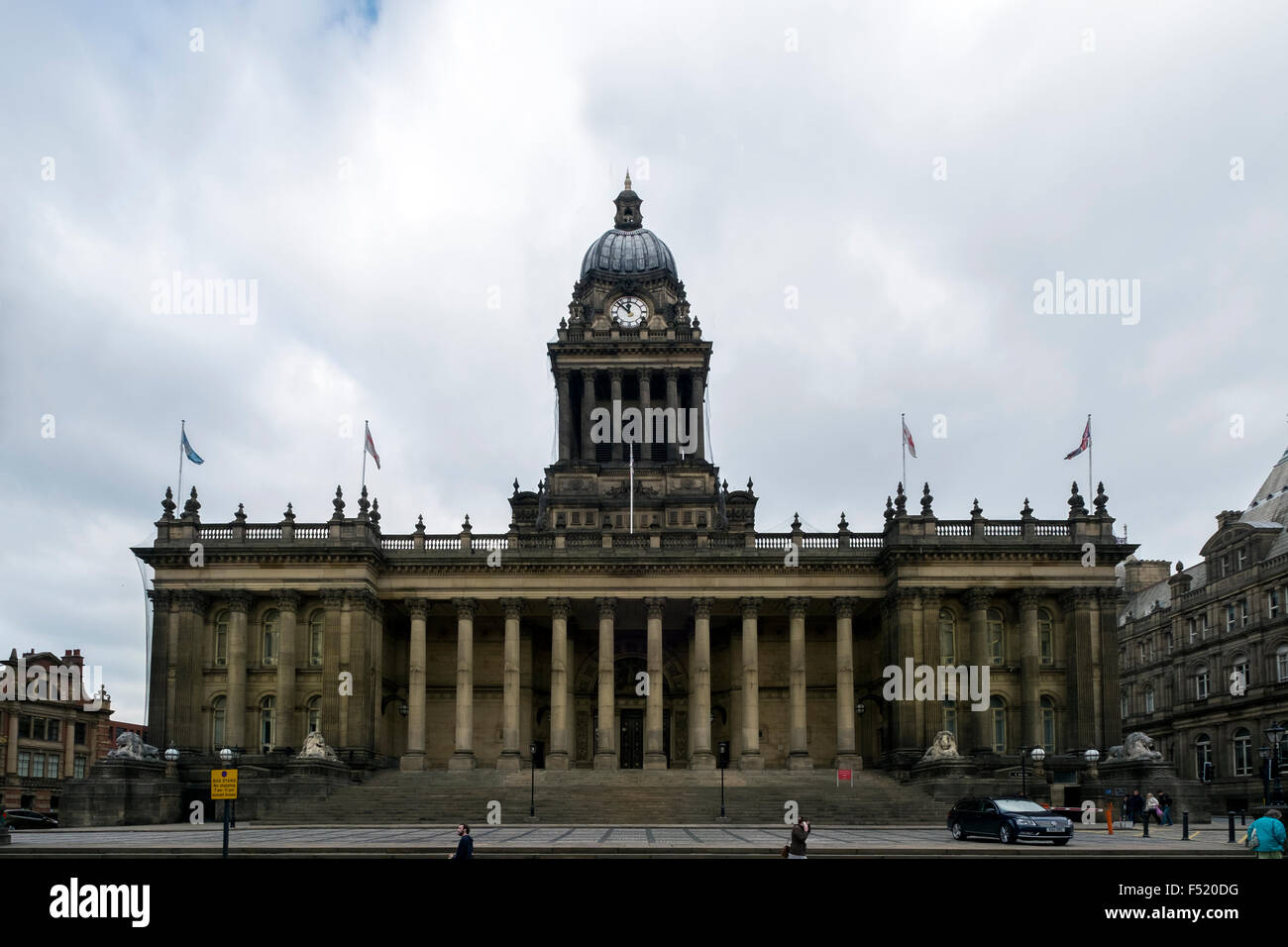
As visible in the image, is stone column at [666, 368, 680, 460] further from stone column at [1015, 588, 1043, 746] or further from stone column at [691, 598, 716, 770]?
stone column at [1015, 588, 1043, 746]

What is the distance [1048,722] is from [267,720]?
42.3m

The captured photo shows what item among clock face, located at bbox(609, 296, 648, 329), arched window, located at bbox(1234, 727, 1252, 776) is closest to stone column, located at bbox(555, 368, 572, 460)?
clock face, located at bbox(609, 296, 648, 329)

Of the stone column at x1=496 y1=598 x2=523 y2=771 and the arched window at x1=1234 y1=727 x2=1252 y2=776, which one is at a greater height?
the stone column at x1=496 y1=598 x2=523 y2=771

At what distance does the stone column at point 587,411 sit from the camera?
81.2 metres

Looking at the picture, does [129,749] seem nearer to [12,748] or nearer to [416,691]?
[416,691]

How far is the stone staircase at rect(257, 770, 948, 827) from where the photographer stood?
52094 millimetres

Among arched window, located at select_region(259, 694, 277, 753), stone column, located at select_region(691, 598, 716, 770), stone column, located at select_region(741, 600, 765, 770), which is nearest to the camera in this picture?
stone column, located at select_region(741, 600, 765, 770)

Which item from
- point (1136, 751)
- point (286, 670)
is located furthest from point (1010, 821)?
point (286, 670)

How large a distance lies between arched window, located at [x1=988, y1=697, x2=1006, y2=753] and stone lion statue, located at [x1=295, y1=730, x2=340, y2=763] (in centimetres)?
3449

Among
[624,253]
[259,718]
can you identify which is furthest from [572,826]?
[624,253]

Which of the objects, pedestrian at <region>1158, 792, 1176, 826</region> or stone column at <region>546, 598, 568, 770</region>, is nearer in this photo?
pedestrian at <region>1158, 792, 1176, 826</region>

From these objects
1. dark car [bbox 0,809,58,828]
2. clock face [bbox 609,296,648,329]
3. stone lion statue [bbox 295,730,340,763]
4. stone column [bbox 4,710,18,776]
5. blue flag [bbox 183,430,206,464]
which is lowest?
dark car [bbox 0,809,58,828]

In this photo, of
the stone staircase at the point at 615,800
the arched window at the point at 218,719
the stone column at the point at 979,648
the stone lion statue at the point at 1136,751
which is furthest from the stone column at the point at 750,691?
the arched window at the point at 218,719
